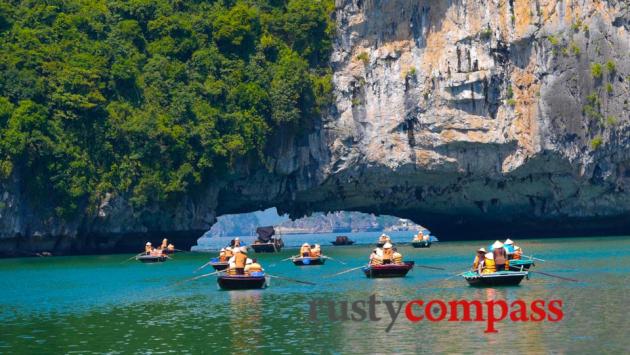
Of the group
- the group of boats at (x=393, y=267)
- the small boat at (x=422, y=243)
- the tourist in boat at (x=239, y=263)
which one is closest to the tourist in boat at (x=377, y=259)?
the group of boats at (x=393, y=267)

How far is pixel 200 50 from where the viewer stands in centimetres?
6475

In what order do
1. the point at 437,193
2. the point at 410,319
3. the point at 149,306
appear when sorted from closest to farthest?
the point at 410,319
the point at 149,306
the point at 437,193

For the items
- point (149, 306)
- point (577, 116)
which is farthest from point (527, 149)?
point (149, 306)

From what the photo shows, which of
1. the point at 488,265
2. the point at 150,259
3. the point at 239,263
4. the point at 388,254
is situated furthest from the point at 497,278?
the point at 150,259

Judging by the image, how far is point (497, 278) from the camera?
3438 centimetres

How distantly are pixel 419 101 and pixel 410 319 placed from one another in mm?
39217

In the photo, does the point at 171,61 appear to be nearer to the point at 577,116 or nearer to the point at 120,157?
the point at 120,157

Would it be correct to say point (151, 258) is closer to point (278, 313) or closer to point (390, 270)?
point (390, 270)

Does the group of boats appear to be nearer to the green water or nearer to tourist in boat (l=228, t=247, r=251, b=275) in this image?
tourist in boat (l=228, t=247, r=251, b=275)

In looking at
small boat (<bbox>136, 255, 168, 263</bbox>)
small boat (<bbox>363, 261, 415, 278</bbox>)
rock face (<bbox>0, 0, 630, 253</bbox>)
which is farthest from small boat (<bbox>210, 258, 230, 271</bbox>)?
rock face (<bbox>0, 0, 630, 253</bbox>)

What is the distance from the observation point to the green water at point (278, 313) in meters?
24.1

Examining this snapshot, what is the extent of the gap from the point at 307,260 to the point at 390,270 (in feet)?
33.3

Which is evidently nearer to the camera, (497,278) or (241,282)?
(497,278)

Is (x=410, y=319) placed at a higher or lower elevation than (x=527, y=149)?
lower
